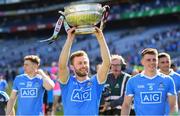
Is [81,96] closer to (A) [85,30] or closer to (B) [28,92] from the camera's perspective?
(A) [85,30]

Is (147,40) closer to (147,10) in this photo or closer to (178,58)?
(147,10)

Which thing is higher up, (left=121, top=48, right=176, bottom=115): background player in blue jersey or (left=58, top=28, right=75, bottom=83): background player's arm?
(left=58, top=28, right=75, bottom=83): background player's arm

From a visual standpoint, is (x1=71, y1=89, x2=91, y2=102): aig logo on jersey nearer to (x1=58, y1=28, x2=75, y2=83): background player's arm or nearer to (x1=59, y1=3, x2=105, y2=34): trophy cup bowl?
(x1=58, y1=28, x2=75, y2=83): background player's arm

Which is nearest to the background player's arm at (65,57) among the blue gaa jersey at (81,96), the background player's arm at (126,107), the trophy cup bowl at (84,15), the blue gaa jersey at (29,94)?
the blue gaa jersey at (81,96)

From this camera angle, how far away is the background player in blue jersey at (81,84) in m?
4.75

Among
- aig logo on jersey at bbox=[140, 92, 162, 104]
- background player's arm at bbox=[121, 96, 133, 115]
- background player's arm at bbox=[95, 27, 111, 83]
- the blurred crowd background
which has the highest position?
the blurred crowd background

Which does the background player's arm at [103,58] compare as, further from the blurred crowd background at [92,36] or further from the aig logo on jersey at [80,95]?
the blurred crowd background at [92,36]

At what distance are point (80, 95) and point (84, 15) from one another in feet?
3.42

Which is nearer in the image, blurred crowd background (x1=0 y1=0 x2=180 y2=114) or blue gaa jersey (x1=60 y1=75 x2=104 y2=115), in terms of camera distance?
blue gaa jersey (x1=60 y1=75 x2=104 y2=115)

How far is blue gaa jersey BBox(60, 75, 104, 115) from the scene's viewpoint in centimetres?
486

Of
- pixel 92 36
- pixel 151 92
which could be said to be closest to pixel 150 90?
pixel 151 92

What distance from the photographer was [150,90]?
536cm

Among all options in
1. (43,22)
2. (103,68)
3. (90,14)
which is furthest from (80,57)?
(43,22)

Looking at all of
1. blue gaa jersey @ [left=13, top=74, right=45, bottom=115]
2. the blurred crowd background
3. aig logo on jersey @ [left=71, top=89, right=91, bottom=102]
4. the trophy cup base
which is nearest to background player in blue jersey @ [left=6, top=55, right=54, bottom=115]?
blue gaa jersey @ [left=13, top=74, right=45, bottom=115]
